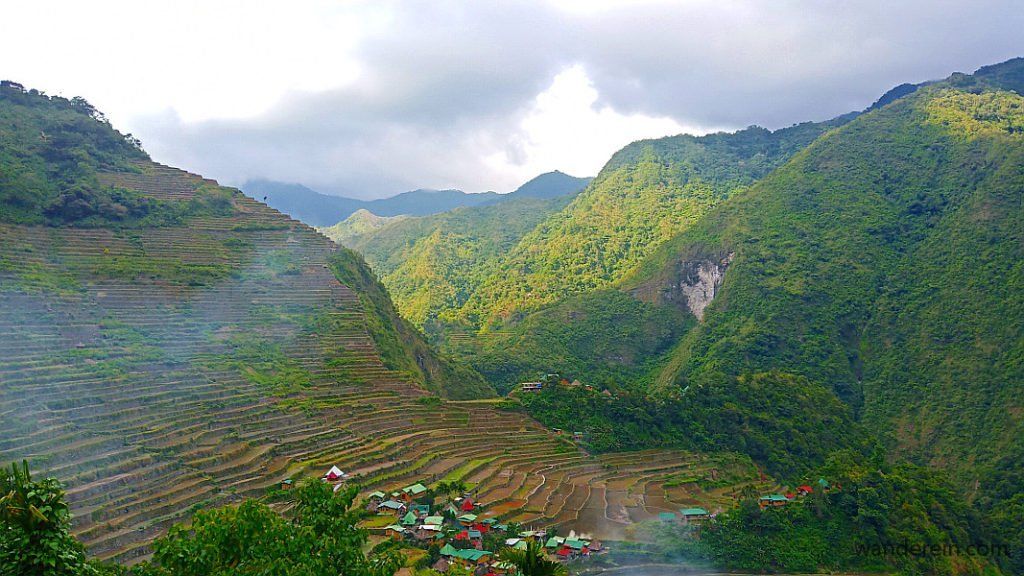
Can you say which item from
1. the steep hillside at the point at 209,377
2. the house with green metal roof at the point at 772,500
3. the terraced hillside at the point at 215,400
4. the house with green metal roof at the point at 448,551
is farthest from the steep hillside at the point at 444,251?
the house with green metal roof at the point at 448,551

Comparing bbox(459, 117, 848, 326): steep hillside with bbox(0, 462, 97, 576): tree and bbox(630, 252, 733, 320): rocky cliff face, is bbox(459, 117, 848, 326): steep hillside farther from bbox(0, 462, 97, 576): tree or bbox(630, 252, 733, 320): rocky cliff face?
bbox(0, 462, 97, 576): tree

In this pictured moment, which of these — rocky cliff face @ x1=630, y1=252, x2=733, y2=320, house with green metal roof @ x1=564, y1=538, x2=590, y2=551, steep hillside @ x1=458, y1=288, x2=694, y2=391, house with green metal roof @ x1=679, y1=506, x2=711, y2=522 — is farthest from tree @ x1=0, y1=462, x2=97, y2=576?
rocky cliff face @ x1=630, y1=252, x2=733, y2=320

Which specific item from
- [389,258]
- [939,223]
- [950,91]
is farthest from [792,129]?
[389,258]

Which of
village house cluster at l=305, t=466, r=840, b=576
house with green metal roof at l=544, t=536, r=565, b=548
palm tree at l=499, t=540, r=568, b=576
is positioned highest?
palm tree at l=499, t=540, r=568, b=576

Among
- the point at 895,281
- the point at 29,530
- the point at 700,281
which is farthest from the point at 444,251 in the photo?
the point at 29,530

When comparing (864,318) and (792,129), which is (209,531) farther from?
(792,129)

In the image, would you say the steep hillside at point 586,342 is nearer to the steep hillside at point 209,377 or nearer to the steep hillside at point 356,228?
the steep hillside at point 209,377
